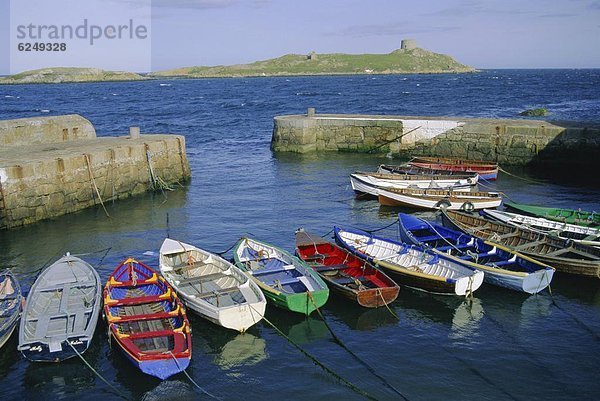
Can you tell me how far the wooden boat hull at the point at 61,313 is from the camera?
10492 millimetres

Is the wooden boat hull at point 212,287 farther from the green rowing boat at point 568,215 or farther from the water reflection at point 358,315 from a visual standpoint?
the green rowing boat at point 568,215

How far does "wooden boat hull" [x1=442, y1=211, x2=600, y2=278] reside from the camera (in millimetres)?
14550

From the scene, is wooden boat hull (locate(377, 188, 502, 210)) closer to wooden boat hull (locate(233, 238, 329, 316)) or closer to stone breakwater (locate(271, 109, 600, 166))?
wooden boat hull (locate(233, 238, 329, 316))

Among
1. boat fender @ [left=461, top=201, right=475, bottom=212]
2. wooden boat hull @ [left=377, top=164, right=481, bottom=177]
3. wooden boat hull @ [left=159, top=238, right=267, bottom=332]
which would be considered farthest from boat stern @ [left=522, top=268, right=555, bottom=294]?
wooden boat hull @ [left=377, top=164, right=481, bottom=177]

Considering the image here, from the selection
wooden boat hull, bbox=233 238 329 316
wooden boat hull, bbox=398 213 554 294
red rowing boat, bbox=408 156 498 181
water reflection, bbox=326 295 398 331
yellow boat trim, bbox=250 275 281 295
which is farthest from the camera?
red rowing boat, bbox=408 156 498 181

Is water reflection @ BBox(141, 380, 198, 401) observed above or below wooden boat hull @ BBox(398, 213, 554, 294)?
below

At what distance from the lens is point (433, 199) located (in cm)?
2194

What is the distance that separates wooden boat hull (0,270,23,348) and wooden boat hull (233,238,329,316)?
5056 mm

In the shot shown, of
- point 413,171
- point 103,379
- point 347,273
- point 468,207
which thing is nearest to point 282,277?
point 347,273

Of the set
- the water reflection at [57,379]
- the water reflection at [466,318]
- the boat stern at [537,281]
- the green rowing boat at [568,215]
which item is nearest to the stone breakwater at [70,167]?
the water reflection at [57,379]

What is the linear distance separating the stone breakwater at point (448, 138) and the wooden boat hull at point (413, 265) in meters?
17.1

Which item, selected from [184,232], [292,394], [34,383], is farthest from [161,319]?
[184,232]

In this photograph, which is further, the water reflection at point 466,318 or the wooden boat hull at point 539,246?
the wooden boat hull at point 539,246

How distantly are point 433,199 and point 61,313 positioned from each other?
1463cm
